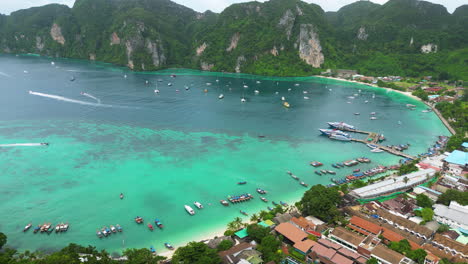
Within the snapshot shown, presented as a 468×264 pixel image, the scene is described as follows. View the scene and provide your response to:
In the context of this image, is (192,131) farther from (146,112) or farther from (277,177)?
(277,177)

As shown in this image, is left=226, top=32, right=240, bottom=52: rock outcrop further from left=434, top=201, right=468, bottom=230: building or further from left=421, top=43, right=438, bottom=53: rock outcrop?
left=434, top=201, right=468, bottom=230: building

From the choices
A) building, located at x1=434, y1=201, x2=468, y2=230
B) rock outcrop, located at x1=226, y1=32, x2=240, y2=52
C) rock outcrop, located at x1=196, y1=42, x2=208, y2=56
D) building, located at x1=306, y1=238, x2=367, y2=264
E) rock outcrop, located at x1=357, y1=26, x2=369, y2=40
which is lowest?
building, located at x1=306, y1=238, x2=367, y2=264

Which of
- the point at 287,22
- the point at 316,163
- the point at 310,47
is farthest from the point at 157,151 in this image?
the point at 287,22

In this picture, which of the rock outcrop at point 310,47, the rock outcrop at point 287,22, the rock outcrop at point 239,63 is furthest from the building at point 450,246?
the rock outcrop at point 287,22

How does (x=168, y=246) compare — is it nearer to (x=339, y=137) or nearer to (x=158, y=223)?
(x=158, y=223)

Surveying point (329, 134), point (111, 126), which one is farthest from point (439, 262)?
point (111, 126)

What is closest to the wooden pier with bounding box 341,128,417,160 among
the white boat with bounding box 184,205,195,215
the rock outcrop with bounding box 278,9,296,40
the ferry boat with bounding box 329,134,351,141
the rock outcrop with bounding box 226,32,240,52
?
the ferry boat with bounding box 329,134,351,141

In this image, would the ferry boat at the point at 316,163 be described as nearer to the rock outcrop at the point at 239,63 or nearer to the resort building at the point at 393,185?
the resort building at the point at 393,185
